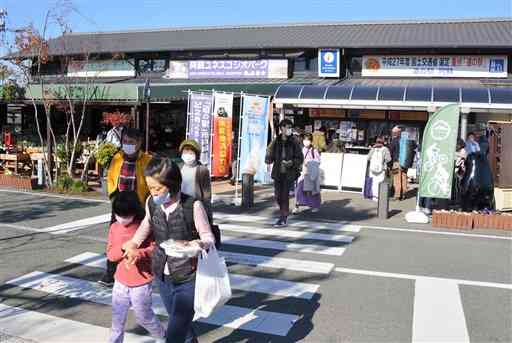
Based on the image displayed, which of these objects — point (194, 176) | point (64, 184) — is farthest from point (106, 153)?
point (194, 176)

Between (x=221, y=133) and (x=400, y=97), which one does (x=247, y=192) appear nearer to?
(x=221, y=133)

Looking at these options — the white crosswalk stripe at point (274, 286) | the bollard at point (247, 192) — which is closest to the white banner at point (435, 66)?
the bollard at point (247, 192)

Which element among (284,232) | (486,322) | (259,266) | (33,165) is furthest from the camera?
(33,165)

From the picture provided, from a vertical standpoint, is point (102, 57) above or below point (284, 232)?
above

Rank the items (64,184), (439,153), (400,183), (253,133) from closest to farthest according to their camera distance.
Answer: (439,153)
(253,133)
(64,184)
(400,183)

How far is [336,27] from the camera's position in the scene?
2323 cm

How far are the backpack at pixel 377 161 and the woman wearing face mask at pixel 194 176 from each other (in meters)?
7.67

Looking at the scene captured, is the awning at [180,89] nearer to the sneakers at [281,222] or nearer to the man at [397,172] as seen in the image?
the man at [397,172]

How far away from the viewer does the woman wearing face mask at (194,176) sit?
5.76 m

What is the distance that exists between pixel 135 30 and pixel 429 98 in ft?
60.3

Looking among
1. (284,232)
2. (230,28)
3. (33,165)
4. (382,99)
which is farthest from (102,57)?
(284,232)

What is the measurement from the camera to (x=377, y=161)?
1270 centimetres

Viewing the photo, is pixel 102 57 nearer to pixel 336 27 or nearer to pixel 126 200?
pixel 336 27

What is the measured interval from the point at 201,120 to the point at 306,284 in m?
6.95
